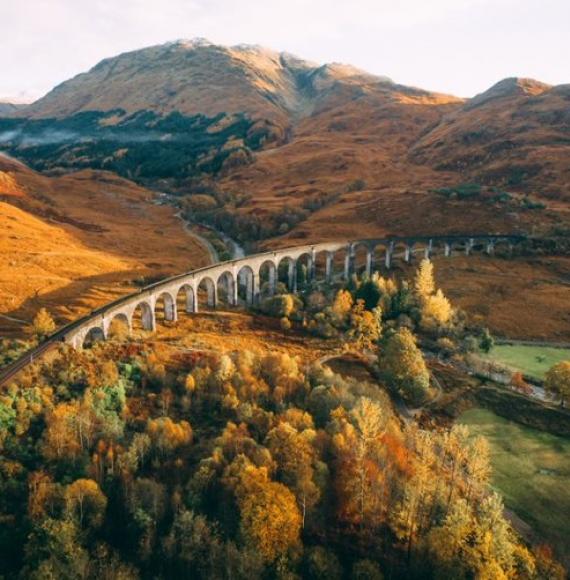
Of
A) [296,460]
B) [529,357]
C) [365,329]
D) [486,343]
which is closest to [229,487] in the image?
[296,460]

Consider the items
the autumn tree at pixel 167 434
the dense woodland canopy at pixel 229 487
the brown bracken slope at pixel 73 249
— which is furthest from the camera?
the brown bracken slope at pixel 73 249

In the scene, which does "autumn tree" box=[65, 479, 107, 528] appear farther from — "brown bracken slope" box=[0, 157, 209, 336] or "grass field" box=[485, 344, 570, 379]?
"grass field" box=[485, 344, 570, 379]

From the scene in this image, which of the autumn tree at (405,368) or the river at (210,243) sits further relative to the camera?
the river at (210,243)

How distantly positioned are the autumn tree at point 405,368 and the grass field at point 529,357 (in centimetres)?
1960

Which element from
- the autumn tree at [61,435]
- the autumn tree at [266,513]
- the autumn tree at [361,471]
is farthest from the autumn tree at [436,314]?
the autumn tree at [61,435]

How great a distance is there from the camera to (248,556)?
30781mm

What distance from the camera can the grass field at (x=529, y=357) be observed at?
70088mm

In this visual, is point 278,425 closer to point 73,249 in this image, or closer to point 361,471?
point 361,471

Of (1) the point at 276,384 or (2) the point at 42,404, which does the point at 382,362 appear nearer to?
(1) the point at 276,384

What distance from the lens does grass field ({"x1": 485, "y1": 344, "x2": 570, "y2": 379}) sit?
70.1 m

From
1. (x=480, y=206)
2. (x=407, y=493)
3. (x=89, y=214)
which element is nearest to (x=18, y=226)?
(x=89, y=214)

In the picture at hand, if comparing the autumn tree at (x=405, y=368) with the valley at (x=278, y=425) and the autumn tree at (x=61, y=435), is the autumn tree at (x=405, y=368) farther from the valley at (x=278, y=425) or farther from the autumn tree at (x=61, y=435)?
the autumn tree at (x=61, y=435)

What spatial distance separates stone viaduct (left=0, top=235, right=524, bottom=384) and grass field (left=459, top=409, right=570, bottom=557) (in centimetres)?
4701

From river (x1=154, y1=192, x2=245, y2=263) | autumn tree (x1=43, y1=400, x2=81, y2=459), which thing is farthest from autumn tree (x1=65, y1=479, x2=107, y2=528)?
river (x1=154, y1=192, x2=245, y2=263)
